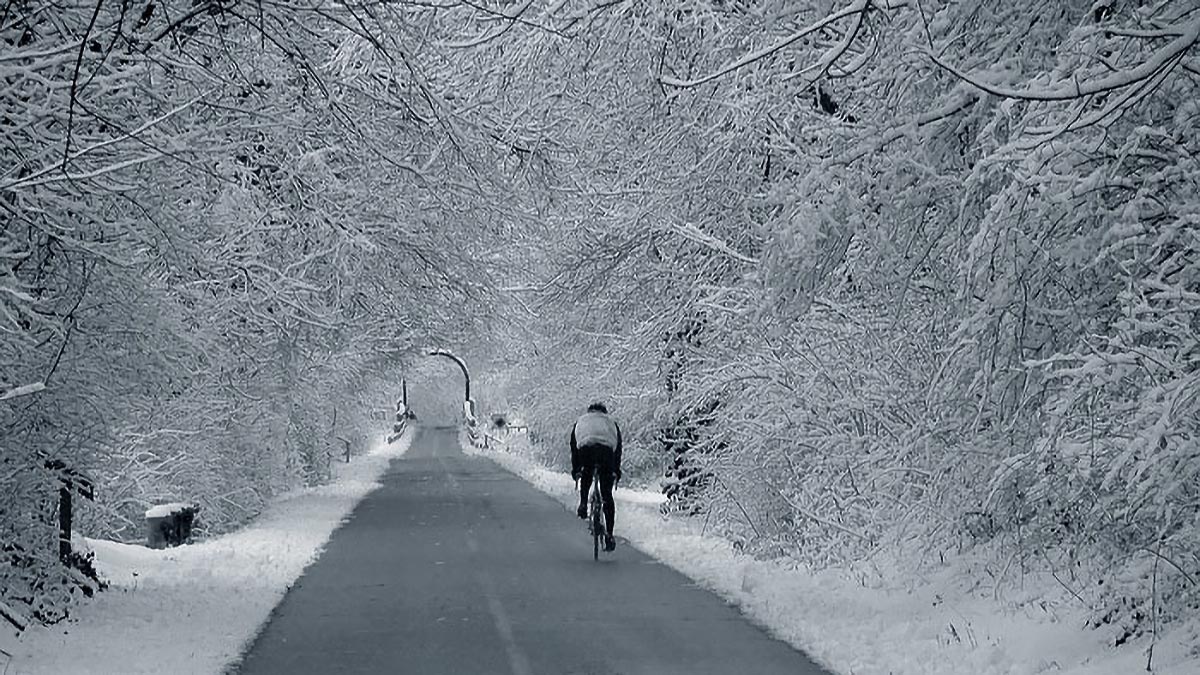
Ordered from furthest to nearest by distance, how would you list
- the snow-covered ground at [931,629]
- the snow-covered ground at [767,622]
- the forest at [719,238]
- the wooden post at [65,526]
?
the wooden post at [65,526] < the snow-covered ground at [767,622] < the snow-covered ground at [931,629] < the forest at [719,238]

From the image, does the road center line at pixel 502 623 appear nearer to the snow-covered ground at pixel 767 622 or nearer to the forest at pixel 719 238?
the snow-covered ground at pixel 767 622

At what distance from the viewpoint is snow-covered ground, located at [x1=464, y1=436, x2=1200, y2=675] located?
32.3 ft

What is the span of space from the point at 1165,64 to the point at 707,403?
43.8 feet

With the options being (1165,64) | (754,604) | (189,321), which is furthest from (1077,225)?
(189,321)

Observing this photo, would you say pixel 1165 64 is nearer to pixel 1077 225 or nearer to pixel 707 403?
pixel 1077 225

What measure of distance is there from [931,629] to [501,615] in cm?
409

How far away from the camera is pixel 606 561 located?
19.0 metres

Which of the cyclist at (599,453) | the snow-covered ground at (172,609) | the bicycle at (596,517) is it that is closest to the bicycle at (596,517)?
the bicycle at (596,517)

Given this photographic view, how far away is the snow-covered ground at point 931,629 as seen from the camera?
9844 mm

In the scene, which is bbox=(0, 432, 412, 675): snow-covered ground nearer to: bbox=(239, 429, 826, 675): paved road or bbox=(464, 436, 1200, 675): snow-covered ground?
bbox=(239, 429, 826, 675): paved road

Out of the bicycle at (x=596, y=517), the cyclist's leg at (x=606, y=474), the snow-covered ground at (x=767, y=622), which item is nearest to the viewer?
the snow-covered ground at (x=767, y=622)

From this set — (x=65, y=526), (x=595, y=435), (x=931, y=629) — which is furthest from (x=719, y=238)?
(x=65, y=526)

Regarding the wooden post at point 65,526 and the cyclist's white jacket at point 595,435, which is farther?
the cyclist's white jacket at point 595,435

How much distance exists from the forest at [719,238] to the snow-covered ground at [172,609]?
792 millimetres
